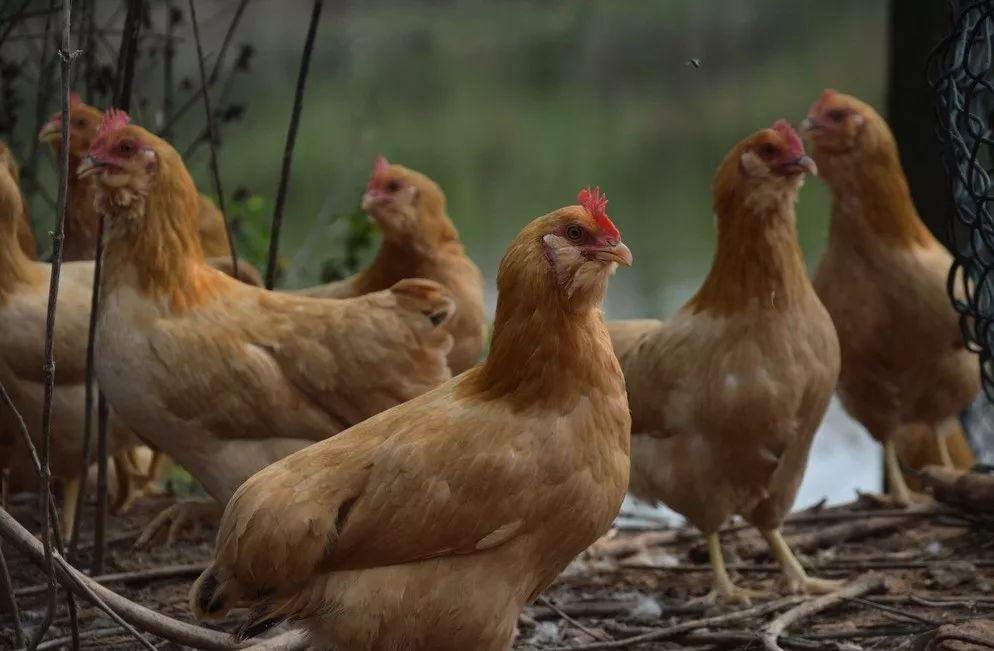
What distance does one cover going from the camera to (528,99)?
6605 mm

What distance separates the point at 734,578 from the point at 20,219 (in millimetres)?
2189

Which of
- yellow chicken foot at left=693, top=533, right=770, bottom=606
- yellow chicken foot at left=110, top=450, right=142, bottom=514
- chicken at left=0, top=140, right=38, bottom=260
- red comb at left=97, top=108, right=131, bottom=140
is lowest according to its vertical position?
yellow chicken foot at left=110, top=450, right=142, bottom=514

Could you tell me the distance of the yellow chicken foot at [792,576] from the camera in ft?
9.90

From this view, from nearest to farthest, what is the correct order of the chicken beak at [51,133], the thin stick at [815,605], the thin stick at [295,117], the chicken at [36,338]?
the thin stick at [815,605] < the thin stick at [295,117] < the chicken at [36,338] < the chicken beak at [51,133]

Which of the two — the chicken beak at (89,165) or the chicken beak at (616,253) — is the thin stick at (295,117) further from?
the chicken beak at (616,253)

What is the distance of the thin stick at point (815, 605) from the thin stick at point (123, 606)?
109cm

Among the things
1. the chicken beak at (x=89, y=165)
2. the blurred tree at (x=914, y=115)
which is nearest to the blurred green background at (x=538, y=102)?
the blurred tree at (x=914, y=115)

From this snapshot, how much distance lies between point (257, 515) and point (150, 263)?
1050 millimetres

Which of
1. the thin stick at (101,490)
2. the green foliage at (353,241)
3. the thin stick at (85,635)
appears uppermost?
the green foliage at (353,241)

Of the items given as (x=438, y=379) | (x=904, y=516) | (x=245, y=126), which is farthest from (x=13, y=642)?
(x=245, y=126)

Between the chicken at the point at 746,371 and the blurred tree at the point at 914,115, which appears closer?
the chicken at the point at 746,371

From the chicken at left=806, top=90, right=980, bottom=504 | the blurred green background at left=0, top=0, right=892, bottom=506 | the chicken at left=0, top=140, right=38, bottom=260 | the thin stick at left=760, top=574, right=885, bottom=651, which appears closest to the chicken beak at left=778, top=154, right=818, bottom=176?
the chicken at left=806, top=90, right=980, bottom=504

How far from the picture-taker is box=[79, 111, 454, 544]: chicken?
2.81 metres

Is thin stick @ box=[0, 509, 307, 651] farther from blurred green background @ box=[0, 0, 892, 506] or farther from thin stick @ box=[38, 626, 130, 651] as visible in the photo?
blurred green background @ box=[0, 0, 892, 506]
